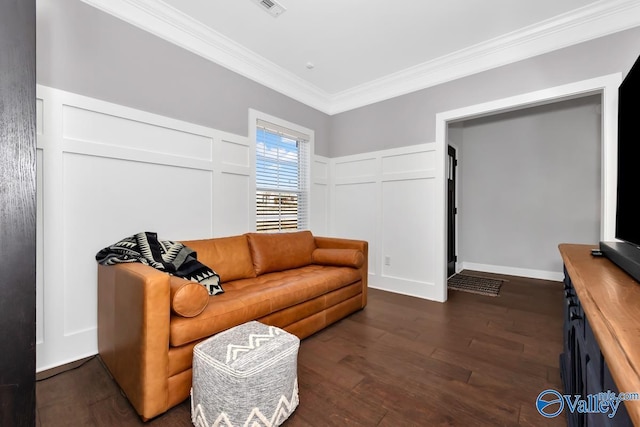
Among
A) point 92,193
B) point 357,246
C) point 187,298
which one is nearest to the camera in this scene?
point 187,298

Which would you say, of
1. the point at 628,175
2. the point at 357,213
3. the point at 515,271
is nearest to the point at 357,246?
the point at 357,213

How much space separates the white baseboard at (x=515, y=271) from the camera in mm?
4160

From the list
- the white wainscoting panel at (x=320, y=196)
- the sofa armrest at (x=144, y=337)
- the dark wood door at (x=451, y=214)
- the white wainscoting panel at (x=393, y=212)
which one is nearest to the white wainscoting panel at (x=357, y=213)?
the white wainscoting panel at (x=393, y=212)

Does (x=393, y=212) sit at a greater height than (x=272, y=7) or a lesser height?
lesser

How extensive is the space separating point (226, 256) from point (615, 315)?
92.0 inches

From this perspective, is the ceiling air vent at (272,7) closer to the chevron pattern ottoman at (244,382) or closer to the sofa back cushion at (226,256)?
the sofa back cushion at (226,256)

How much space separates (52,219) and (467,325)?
338 cm

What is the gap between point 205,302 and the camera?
1.58 metres

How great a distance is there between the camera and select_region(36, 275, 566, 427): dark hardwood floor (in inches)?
55.9

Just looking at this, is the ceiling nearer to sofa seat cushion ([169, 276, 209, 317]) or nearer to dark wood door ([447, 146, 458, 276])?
dark wood door ([447, 146, 458, 276])

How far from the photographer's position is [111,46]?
209 cm

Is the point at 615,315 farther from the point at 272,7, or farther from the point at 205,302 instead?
the point at 272,7

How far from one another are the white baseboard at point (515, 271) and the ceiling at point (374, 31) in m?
3.20

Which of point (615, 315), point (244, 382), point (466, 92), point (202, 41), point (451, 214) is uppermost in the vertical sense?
point (202, 41)
